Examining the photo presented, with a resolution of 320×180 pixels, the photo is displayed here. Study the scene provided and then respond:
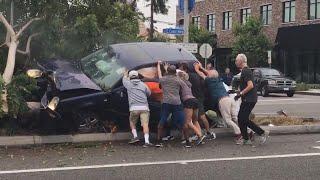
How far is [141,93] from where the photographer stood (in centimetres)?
1057

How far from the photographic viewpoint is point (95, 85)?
1102 cm

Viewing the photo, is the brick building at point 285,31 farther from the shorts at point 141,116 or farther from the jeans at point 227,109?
the shorts at point 141,116

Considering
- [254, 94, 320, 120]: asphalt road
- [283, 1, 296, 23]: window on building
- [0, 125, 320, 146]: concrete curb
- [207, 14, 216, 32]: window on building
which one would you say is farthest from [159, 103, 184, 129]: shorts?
[207, 14, 216, 32]: window on building

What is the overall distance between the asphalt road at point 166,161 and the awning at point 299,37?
2921 cm

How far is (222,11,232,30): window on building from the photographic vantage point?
50.7 meters

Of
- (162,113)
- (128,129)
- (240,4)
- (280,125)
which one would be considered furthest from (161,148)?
(240,4)

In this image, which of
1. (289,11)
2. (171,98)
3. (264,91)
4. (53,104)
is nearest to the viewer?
(53,104)

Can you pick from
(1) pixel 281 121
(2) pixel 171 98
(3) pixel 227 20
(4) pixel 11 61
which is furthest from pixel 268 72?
(4) pixel 11 61

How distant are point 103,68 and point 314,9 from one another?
104 ft

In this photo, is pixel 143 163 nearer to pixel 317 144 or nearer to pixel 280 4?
pixel 317 144

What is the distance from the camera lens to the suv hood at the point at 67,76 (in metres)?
10.7

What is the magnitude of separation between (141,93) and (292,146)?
2.97 metres

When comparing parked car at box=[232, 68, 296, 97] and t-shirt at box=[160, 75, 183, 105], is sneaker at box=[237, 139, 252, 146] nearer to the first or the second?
t-shirt at box=[160, 75, 183, 105]

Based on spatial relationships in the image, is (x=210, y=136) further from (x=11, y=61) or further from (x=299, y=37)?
(x=299, y=37)
